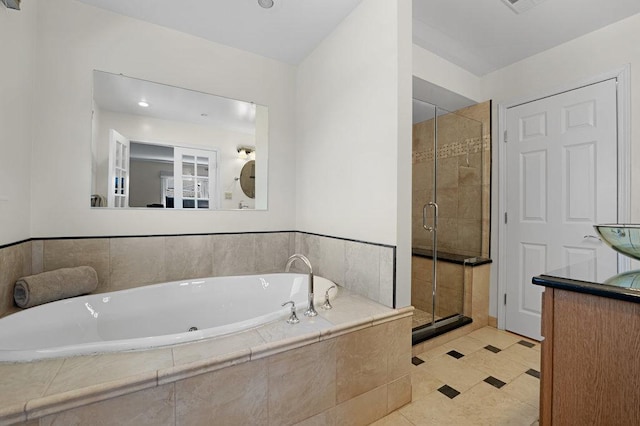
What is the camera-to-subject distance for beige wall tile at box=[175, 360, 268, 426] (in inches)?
39.0

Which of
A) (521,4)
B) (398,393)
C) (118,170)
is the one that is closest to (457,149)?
(521,4)

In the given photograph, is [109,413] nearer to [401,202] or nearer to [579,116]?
[401,202]

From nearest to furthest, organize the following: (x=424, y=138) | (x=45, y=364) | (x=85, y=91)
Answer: (x=45, y=364) → (x=85, y=91) → (x=424, y=138)

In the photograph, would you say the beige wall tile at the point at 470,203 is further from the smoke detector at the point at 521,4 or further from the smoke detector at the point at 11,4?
the smoke detector at the point at 11,4

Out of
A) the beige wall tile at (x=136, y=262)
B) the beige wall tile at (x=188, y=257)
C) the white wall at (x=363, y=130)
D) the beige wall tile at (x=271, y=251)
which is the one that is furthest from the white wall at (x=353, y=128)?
the beige wall tile at (x=136, y=262)

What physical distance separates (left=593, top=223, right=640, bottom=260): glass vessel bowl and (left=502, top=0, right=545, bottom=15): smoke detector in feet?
5.80

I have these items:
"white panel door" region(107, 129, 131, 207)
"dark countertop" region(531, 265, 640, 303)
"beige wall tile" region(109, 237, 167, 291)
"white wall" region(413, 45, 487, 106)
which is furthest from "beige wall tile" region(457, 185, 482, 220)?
"white panel door" region(107, 129, 131, 207)

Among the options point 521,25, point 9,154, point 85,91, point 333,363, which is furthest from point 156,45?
point 521,25

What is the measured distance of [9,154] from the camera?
1.48m

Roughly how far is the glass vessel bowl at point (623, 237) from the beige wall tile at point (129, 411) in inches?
63.2

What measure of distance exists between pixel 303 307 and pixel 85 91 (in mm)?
2029

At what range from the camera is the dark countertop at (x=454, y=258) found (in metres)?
2.69

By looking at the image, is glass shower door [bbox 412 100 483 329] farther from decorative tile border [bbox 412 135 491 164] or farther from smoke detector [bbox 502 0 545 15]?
smoke detector [bbox 502 0 545 15]

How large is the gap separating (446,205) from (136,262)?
2900mm
